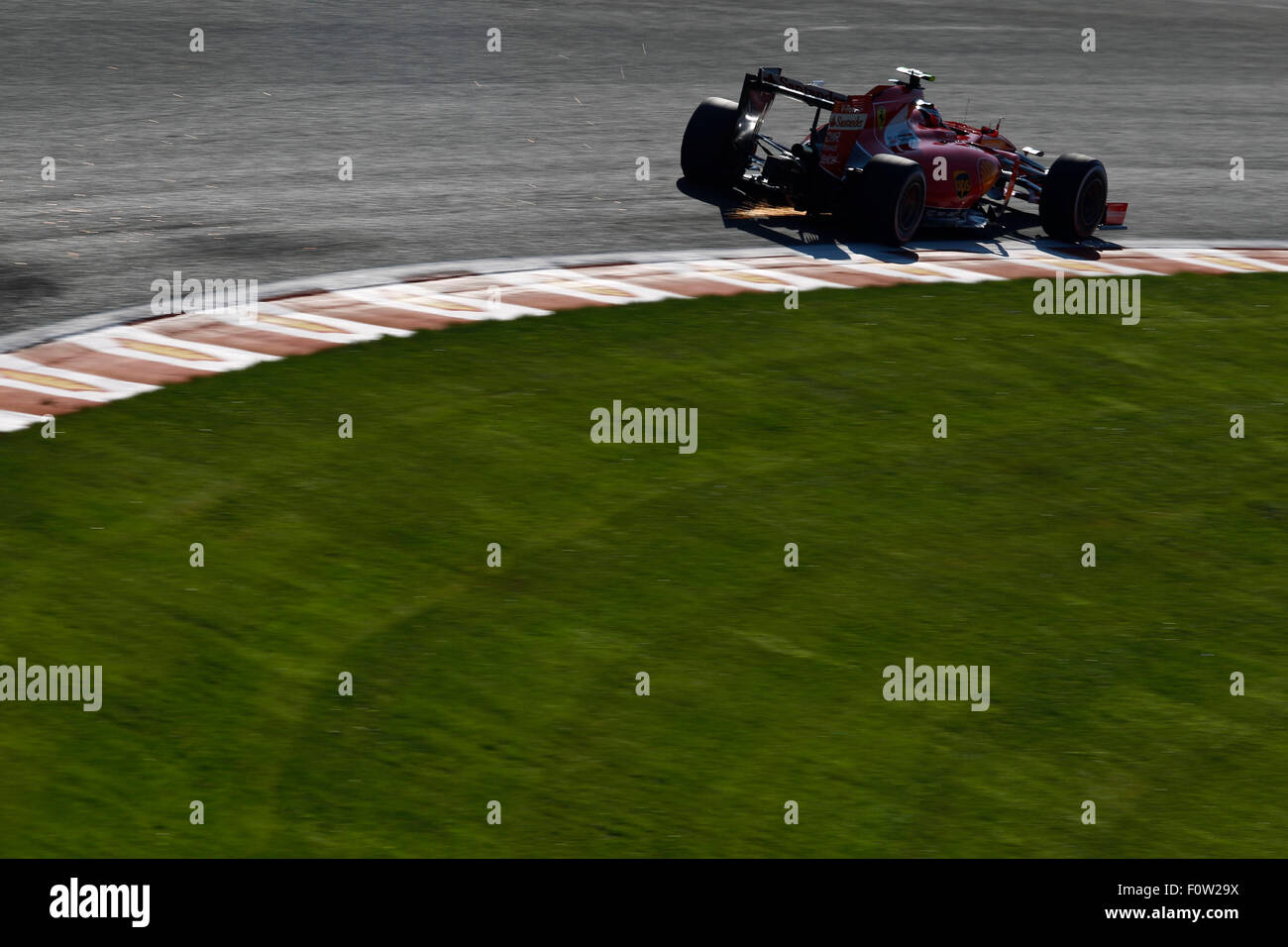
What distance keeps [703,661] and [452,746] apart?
1.54m

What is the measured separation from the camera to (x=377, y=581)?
9219 mm

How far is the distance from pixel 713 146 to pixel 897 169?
8.33ft

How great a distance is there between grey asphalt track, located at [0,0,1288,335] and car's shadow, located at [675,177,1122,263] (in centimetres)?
24

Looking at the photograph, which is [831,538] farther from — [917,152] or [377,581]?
[917,152]

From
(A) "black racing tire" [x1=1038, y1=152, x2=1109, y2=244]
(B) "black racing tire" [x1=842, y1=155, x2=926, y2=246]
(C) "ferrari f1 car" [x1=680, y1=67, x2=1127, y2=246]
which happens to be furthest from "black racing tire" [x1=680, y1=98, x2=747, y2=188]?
(A) "black racing tire" [x1=1038, y1=152, x2=1109, y2=244]

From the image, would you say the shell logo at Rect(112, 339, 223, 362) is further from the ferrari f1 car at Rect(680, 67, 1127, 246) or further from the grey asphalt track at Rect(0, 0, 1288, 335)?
the ferrari f1 car at Rect(680, 67, 1127, 246)

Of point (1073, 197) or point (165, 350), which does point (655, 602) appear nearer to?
point (165, 350)

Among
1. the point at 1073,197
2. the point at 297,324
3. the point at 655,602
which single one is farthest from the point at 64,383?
the point at 1073,197

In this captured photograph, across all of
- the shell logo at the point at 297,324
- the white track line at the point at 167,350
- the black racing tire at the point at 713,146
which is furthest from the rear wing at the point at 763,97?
the white track line at the point at 167,350

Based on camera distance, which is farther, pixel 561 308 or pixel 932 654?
pixel 561 308

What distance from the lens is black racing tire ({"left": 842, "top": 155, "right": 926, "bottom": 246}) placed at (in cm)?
1653

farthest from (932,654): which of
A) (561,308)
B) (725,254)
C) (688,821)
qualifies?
(725,254)

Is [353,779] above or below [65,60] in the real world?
below

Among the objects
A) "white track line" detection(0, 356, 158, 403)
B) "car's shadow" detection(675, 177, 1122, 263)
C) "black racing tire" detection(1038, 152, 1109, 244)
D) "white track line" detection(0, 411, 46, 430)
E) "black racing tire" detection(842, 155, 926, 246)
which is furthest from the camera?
"black racing tire" detection(1038, 152, 1109, 244)
